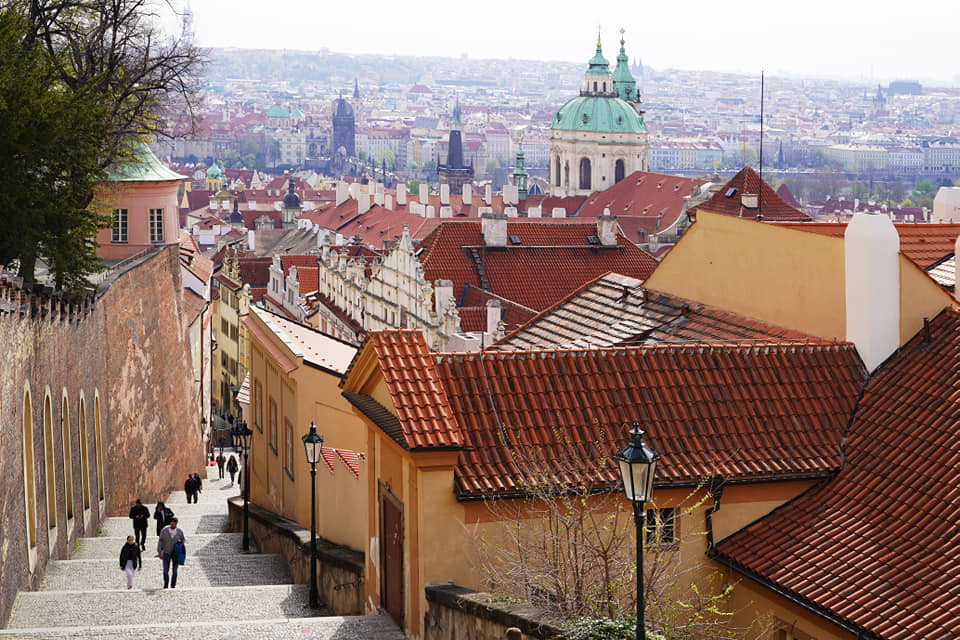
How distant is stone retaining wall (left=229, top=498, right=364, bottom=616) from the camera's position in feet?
→ 45.9

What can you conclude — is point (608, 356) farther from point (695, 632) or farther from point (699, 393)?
point (695, 632)

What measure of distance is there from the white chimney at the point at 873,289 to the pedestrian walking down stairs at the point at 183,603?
4519mm

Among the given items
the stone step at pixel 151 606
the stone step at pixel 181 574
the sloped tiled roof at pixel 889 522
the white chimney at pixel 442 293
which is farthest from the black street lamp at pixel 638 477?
the white chimney at pixel 442 293

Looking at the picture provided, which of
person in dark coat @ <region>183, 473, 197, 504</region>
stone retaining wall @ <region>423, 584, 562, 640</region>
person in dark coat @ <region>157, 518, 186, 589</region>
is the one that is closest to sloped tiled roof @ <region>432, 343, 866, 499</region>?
stone retaining wall @ <region>423, 584, 562, 640</region>

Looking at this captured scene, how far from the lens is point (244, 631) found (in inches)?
475

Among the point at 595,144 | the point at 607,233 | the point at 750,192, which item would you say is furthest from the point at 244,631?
the point at 595,144

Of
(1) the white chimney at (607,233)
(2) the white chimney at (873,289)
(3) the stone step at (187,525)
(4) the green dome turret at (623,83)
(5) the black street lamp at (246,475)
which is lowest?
(3) the stone step at (187,525)

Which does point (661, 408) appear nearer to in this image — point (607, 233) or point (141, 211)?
point (141, 211)

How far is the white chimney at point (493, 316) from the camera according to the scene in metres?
36.4

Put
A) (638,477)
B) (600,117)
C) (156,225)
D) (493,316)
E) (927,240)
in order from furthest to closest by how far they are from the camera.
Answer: (600,117), (493,316), (156,225), (927,240), (638,477)

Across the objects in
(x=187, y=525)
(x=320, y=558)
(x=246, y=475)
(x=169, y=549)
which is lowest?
(x=187, y=525)

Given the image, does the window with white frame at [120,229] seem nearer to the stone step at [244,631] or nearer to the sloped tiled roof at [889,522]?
the stone step at [244,631]

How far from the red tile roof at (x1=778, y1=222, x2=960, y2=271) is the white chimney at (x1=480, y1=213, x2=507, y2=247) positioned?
26.1 meters

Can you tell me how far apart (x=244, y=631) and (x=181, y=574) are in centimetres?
620
